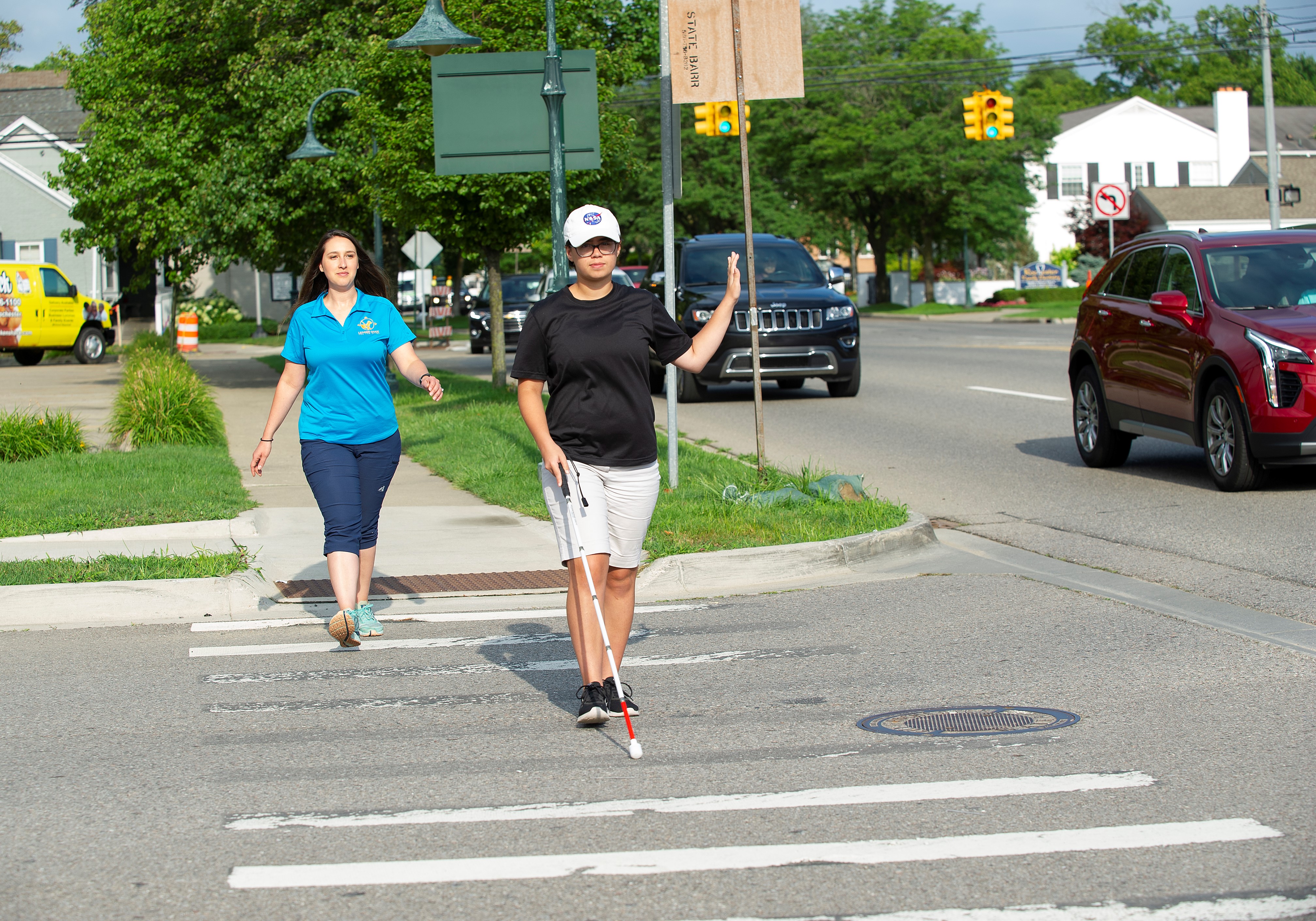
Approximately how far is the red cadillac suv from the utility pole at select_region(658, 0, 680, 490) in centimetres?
374

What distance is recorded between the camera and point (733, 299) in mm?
5617

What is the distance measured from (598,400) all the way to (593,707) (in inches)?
44.9

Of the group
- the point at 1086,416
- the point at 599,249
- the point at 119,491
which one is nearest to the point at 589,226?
the point at 599,249

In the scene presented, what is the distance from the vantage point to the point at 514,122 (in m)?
13.2

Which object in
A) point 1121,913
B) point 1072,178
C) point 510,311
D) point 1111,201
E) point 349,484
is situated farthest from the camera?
point 1072,178

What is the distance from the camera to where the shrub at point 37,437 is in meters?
14.1

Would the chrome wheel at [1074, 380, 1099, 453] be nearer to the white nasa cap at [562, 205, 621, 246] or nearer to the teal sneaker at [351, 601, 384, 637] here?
the teal sneaker at [351, 601, 384, 637]

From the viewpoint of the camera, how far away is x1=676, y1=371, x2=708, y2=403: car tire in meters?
20.0

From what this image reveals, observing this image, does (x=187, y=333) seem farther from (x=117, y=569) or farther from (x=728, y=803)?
(x=728, y=803)

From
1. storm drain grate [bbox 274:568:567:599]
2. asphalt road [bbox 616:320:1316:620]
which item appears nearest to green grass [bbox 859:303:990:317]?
asphalt road [bbox 616:320:1316:620]

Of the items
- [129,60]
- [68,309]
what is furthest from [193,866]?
[68,309]

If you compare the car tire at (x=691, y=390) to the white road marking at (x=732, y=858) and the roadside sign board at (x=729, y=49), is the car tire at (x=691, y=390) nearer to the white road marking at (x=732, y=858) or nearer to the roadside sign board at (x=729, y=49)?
the roadside sign board at (x=729, y=49)

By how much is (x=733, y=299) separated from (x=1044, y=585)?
3.42 meters


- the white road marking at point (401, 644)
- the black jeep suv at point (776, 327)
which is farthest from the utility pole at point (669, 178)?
the black jeep suv at point (776, 327)
